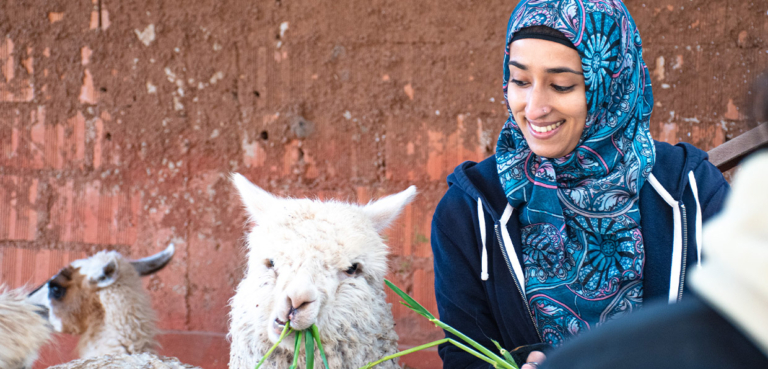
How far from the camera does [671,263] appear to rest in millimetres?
1757

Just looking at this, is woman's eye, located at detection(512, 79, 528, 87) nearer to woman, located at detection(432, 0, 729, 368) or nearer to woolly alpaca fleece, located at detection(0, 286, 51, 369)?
woman, located at detection(432, 0, 729, 368)

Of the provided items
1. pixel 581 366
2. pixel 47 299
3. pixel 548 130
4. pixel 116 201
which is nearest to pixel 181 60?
pixel 116 201

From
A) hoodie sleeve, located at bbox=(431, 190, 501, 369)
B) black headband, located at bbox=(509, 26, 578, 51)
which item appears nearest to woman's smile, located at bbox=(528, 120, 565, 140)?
black headband, located at bbox=(509, 26, 578, 51)

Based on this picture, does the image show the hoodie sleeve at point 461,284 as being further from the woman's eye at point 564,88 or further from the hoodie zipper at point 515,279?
the woman's eye at point 564,88

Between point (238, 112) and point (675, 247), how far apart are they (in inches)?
115

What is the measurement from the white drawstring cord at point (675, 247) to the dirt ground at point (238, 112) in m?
1.75

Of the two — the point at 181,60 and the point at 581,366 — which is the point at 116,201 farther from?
the point at 581,366

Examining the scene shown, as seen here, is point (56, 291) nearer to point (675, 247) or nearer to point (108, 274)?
point (108, 274)

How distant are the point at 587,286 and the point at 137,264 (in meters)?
2.72

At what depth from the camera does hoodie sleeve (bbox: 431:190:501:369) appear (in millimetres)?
1930

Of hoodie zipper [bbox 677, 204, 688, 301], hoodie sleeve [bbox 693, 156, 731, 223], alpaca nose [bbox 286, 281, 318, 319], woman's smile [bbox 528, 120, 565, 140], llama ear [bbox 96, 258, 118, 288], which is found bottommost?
llama ear [bbox 96, 258, 118, 288]

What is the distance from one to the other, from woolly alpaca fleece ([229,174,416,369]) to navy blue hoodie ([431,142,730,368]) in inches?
11.5

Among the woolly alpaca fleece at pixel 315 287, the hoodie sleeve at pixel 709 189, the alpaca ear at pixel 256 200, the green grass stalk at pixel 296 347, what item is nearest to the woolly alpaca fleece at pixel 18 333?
the woolly alpaca fleece at pixel 315 287

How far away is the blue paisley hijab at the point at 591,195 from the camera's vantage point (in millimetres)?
1782
